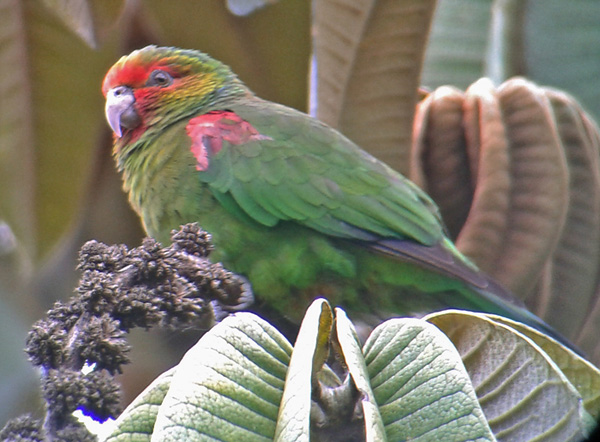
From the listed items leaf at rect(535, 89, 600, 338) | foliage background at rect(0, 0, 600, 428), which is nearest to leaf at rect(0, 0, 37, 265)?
foliage background at rect(0, 0, 600, 428)

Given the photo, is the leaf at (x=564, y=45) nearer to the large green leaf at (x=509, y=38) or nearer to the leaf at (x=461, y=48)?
the large green leaf at (x=509, y=38)

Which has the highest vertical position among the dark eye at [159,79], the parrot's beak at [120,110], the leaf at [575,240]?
the dark eye at [159,79]

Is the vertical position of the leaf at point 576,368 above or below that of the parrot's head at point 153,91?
below

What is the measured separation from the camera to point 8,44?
101 inches

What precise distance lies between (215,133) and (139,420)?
143 centimetres

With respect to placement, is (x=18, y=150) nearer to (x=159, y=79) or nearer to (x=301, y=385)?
(x=159, y=79)

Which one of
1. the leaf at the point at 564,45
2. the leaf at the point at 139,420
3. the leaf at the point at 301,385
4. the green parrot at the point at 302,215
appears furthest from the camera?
the leaf at the point at 564,45

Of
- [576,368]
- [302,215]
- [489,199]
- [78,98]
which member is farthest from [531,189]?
[78,98]

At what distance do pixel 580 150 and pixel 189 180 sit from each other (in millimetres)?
1319

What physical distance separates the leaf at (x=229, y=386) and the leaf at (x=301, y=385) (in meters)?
0.03

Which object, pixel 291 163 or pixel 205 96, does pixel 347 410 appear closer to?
pixel 291 163

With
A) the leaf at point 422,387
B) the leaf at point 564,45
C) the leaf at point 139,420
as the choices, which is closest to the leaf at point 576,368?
the leaf at point 422,387

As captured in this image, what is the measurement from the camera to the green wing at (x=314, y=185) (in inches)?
85.8

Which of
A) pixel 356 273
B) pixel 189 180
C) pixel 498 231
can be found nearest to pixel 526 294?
pixel 498 231
